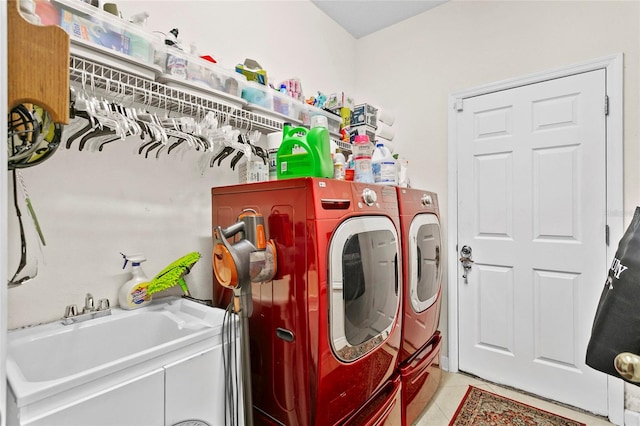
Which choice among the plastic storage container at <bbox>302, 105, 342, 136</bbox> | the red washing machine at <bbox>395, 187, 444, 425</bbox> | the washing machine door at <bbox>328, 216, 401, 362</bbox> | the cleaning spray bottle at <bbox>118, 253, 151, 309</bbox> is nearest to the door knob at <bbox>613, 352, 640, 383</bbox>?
the washing machine door at <bbox>328, 216, 401, 362</bbox>

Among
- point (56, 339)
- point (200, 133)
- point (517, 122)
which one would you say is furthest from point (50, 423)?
point (517, 122)

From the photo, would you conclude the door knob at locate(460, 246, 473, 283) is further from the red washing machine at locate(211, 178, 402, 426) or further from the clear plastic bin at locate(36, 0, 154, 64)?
the clear plastic bin at locate(36, 0, 154, 64)

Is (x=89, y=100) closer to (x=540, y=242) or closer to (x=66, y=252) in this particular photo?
(x=66, y=252)

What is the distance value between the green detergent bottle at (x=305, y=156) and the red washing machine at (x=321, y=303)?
0.51ft

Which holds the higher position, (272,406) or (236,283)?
(236,283)

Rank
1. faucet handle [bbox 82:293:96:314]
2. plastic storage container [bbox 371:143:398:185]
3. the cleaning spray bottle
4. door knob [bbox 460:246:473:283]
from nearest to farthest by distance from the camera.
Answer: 1. faucet handle [bbox 82:293:96:314]
2. the cleaning spray bottle
3. plastic storage container [bbox 371:143:398:185]
4. door knob [bbox 460:246:473:283]

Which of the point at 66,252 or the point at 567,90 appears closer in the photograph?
the point at 66,252

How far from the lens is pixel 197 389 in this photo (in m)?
1.16

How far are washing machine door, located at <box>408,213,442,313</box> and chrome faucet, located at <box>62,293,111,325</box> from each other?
152 cm

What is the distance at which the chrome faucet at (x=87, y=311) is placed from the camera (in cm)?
130

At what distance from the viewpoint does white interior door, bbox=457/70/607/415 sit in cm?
219

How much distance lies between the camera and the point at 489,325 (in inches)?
102

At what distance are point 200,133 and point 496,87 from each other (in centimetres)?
227

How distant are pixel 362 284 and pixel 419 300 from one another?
2.28 ft
